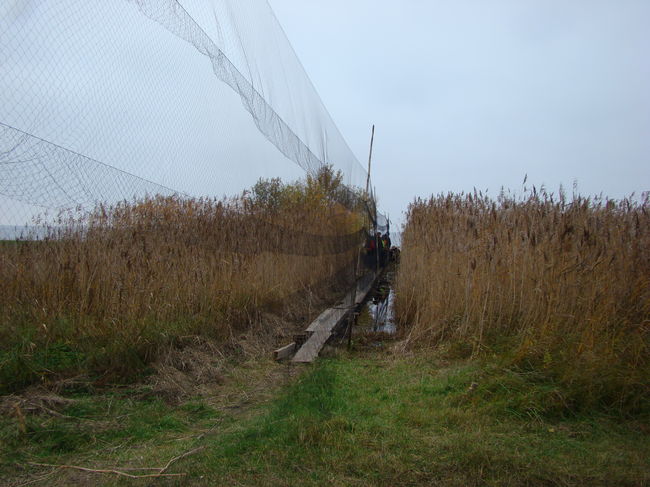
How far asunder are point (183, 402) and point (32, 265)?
196cm

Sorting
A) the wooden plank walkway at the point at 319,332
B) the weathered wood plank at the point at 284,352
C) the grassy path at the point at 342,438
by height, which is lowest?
the grassy path at the point at 342,438

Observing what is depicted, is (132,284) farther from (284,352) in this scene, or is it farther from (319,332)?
(319,332)

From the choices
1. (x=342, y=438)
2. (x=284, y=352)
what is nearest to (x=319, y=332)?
(x=284, y=352)

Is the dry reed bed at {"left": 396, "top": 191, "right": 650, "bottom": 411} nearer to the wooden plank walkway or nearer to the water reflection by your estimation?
the water reflection

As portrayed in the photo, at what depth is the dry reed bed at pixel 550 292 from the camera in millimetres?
3502

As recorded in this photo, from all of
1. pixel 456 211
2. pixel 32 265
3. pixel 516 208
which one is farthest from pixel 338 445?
pixel 456 211

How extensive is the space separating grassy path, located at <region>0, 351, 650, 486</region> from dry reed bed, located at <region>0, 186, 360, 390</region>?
1.92ft

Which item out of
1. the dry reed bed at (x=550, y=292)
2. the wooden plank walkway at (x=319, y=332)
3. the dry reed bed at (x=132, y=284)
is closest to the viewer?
the dry reed bed at (x=550, y=292)

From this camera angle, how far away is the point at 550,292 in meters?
4.52

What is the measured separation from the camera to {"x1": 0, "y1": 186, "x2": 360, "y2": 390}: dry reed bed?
3.90 meters

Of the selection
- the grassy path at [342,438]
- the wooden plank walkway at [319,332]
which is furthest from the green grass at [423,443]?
the wooden plank walkway at [319,332]

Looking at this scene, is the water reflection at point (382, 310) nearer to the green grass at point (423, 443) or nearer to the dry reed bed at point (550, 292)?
the dry reed bed at point (550, 292)

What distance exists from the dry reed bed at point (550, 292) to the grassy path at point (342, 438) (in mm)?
306

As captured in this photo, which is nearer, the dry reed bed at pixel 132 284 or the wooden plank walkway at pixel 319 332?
the dry reed bed at pixel 132 284
